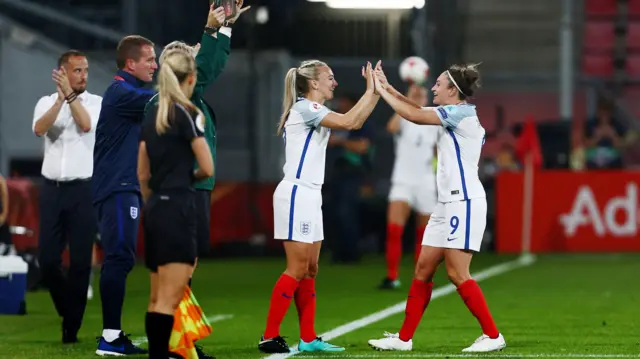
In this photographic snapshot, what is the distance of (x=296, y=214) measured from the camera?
959cm

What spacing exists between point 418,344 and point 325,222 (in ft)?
34.3

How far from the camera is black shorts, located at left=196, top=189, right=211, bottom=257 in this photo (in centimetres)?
920

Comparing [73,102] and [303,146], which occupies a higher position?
[73,102]

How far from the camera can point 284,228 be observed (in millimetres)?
9602

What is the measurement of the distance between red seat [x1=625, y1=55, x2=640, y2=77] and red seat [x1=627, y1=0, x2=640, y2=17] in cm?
119

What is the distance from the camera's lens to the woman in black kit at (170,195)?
7.85 m

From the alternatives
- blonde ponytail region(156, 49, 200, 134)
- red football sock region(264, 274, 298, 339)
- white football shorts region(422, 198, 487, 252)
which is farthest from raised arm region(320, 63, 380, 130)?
blonde ponytail region(156, 49, 200, 134)

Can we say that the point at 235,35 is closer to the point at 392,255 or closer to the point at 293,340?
the point at 392,255

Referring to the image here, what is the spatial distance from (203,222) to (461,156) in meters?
1.76

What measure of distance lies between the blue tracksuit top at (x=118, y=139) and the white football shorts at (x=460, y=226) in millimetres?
2026

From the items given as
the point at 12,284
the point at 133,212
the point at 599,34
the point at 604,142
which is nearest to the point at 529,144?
the point at 604,142

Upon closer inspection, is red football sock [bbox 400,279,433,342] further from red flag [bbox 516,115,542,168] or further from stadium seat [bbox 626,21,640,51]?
stadium seat [bbox 626,21,640,51]

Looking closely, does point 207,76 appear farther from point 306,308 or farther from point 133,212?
point 306,308

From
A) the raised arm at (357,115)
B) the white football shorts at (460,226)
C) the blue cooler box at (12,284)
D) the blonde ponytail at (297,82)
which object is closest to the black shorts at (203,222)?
the blonde ponytail at (297,82)
